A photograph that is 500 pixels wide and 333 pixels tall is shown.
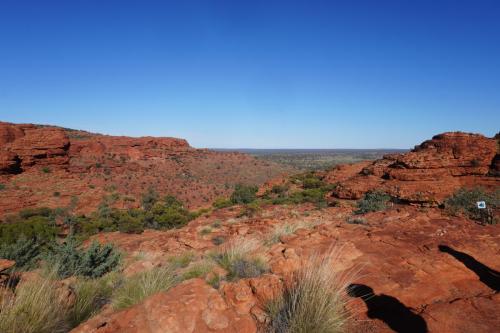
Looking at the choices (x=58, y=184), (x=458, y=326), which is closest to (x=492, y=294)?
(x=458, y=326)

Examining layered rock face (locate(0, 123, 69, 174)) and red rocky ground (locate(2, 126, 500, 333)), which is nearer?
red rocky ground (locate(2, 126, 500, 333))

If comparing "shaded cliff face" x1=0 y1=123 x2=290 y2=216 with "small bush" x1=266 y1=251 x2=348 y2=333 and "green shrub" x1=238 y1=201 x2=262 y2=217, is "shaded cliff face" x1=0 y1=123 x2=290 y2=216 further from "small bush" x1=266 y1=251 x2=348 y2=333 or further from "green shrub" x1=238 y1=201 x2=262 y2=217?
"small bush" x1=266 y1=251 x2=348 y2=333

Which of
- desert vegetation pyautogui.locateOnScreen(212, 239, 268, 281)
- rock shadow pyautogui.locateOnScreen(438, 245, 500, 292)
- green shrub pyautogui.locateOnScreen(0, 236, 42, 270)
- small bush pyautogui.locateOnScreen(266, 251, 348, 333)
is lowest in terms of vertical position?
green shrub pyautogui.locateOnScreen(0, 236, 42, 270)

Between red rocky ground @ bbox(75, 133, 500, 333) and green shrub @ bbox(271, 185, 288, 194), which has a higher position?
red rocky ground @ bbox(75, 133, 500, 333)

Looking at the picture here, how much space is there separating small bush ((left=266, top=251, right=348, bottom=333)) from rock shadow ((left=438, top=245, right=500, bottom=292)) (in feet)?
7.14

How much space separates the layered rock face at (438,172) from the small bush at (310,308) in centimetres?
1449

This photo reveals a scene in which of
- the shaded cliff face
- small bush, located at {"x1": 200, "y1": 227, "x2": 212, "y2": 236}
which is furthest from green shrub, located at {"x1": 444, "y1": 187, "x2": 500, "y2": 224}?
the shaded cliff face

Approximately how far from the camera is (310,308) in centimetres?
274

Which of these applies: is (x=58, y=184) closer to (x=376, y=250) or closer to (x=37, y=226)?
(x=37, y=226)

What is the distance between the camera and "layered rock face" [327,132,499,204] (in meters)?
16.2

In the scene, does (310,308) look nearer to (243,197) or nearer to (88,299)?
(88,299)

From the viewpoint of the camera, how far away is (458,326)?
9.01 feet

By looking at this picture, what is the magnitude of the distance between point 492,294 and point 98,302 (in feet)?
15.2

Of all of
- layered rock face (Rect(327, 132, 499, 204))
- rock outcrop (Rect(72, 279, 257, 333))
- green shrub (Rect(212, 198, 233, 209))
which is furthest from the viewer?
green shrub (Rect(212, 198, 233, 209))
